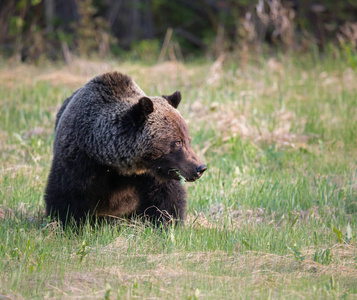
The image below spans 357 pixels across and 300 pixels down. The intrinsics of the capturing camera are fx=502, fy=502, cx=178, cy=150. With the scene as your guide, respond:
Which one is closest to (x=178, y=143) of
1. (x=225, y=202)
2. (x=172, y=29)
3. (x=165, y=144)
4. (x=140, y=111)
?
(x=165, y=144)

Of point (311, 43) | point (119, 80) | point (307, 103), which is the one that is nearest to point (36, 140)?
point (119, 80)

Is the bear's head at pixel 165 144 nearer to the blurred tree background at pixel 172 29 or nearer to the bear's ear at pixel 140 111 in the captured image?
the bear's ear at pixel 140 111

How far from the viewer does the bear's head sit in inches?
184

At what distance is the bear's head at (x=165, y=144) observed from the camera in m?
4.67

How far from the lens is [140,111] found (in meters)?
4.65

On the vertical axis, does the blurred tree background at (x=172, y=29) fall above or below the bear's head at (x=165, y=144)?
above

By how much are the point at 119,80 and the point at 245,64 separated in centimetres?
703

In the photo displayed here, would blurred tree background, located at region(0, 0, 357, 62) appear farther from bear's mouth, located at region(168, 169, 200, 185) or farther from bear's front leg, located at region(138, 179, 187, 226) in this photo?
bear's mouth, located at region(168, 169, 200, 185)

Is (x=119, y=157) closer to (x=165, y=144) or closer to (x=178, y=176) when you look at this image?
(x=165, y=144)

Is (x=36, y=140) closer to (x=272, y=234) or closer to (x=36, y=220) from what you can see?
(x=36, y=220)

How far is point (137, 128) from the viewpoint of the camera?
15.4ft

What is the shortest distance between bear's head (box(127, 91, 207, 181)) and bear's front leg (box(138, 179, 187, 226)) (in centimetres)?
22

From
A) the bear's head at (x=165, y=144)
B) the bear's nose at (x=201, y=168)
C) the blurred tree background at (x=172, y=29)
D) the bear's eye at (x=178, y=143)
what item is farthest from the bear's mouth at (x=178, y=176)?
the blurred tree background at (x=172, y=29)

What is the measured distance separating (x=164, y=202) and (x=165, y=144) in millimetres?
631
